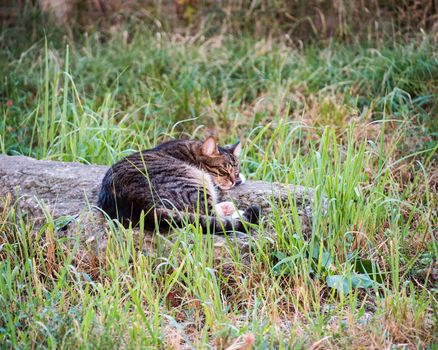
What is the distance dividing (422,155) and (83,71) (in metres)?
3.44

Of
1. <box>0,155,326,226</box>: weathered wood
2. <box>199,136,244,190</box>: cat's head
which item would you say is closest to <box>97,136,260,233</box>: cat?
<box>199,136,244,190</box>: cat's head

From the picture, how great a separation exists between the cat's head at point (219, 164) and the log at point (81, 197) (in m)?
0.08

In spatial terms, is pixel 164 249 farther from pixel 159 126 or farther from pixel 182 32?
pixel 182 32

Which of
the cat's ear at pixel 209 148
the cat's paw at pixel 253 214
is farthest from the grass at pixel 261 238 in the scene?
the cat's ear at pixel 209 148

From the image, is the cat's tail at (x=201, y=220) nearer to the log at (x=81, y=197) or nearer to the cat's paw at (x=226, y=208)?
the log at (x=81, y=197)

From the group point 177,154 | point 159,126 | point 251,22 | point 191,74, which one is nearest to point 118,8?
point 251,22

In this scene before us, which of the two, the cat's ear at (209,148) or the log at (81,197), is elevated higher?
the cat's ear at (209,148)

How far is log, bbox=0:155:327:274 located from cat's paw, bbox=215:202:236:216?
5 cm

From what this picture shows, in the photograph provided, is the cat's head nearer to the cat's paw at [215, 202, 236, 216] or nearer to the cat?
the cat

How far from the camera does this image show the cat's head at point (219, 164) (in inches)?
181

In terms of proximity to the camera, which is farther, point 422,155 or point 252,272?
point 422,155

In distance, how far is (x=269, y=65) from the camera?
6988 mm

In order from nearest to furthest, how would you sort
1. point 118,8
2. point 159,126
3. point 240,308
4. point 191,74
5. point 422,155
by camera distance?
1. point 240,308
2. point 422,155
3. point 159,126
4. point 191,74
5. point 118,8

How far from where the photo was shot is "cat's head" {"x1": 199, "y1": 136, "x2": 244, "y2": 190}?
15.1 feet
